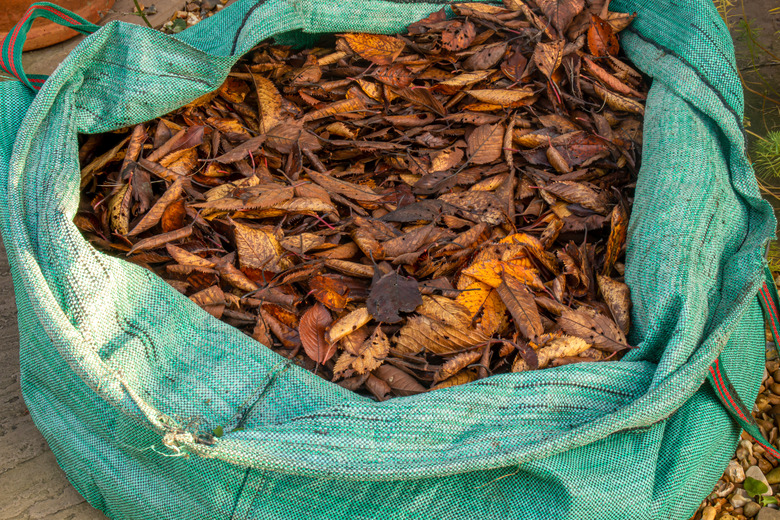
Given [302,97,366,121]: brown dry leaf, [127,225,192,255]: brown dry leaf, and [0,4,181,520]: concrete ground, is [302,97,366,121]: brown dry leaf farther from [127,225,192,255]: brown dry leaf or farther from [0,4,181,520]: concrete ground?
[0,4,181,520]: concrete ground

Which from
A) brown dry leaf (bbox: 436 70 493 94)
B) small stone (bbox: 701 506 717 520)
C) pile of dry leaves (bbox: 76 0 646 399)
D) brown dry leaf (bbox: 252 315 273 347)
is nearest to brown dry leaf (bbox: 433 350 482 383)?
pile of dry leaves (bbox: 76 0 646 399)

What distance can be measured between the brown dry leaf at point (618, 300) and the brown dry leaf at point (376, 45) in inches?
33.2

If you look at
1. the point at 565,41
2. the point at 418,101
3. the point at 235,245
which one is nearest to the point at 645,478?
the point at 235,245

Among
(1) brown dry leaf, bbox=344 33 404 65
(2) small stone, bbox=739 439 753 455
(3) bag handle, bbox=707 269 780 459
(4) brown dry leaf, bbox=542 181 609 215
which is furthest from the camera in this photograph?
(1) brown dry leaf, bbox=344 33 404 65

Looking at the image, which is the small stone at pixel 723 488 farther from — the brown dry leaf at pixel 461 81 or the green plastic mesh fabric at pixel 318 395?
the brown dry leaf at pixel 461 81

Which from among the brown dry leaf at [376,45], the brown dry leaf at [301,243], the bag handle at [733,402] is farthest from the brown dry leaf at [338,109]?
the bag handle at [733,402]

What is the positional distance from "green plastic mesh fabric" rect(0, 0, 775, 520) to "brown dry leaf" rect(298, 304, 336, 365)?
15cm

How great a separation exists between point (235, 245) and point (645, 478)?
0.94m

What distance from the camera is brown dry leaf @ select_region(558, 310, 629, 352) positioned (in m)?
1.11

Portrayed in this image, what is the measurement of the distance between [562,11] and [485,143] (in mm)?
505

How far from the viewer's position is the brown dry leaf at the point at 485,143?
1473mm

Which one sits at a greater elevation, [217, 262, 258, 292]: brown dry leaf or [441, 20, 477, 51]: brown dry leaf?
[441, 20, 477, 51]: brown dry leaf

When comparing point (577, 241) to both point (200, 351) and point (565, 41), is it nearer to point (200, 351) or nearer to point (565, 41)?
point (565, 41)

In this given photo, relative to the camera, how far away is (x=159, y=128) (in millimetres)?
1397
